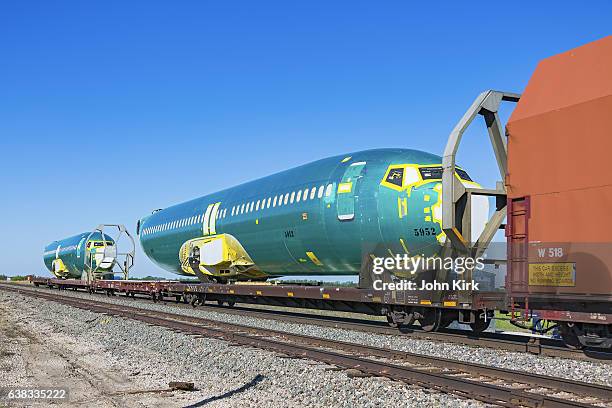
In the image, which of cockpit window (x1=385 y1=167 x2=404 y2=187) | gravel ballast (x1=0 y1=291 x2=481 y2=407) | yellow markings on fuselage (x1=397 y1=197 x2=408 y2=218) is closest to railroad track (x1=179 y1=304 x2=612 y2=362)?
gravel ballast (x1=0 y1=291 x2=481 y2=407)

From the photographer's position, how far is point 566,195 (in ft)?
35.1

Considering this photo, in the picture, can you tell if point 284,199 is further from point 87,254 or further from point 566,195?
point 87,254

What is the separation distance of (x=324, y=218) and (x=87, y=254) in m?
34.3

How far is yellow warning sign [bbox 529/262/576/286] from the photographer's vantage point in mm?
10375

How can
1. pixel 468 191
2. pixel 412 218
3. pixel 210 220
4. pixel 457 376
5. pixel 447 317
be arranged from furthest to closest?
pixel 210 220, pixel 412 218, pixel 447 317, pixel 468 191, pixel 457 376

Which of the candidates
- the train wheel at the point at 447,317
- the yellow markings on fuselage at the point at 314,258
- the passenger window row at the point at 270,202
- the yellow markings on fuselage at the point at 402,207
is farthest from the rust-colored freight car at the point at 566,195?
the yellow markings on fuselage at the point at 314,258

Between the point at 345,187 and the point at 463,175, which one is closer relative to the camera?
the point at 463,175

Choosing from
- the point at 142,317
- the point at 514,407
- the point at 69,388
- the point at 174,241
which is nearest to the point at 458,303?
the point at 514,407

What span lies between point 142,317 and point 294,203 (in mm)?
5933

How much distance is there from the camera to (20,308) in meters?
29.1

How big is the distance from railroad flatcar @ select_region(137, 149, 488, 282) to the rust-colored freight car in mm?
2568

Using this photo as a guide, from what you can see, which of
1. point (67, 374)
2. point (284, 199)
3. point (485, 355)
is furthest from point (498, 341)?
point (284, 199)

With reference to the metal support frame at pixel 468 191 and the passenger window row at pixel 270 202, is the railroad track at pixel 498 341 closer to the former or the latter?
the metal support frame at pixel 468 191

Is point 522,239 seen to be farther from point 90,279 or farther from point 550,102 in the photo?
point 90,279
